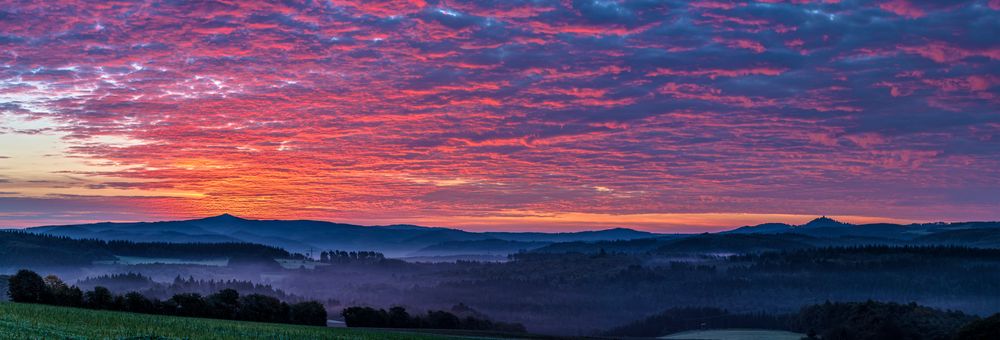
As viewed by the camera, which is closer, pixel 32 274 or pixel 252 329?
pixel 252 329

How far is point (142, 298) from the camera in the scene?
106m

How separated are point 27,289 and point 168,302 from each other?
1623 centimetres

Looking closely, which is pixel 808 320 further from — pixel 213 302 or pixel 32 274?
pixel 32 274

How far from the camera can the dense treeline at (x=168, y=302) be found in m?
101

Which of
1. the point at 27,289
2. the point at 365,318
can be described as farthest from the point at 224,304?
the point at 27,289

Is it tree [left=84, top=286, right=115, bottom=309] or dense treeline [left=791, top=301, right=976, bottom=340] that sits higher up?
tree [left=84, top=286, right=115, bottom=309]

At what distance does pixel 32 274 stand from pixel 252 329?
51.7 metres

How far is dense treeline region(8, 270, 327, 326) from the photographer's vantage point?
10062 cm

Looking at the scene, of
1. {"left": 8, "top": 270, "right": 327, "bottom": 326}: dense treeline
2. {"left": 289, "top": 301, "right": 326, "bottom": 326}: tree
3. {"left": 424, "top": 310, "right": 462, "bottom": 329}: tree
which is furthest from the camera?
{"left": 424, "top": 310, "right": 462, "bottom": 329}: tree

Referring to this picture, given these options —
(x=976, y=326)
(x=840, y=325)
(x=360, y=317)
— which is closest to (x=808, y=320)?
(x=840, y=325)

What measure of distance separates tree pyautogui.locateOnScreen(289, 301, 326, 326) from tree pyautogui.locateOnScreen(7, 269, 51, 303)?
3210 centimetres

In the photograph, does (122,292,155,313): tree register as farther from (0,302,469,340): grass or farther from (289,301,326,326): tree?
(0,302,469,340): grass

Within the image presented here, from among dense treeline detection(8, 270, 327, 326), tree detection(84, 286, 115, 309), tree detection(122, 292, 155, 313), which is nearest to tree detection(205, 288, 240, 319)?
dense treeline detection(8, 270, 327, 326)

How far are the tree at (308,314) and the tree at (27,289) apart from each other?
3210cm
